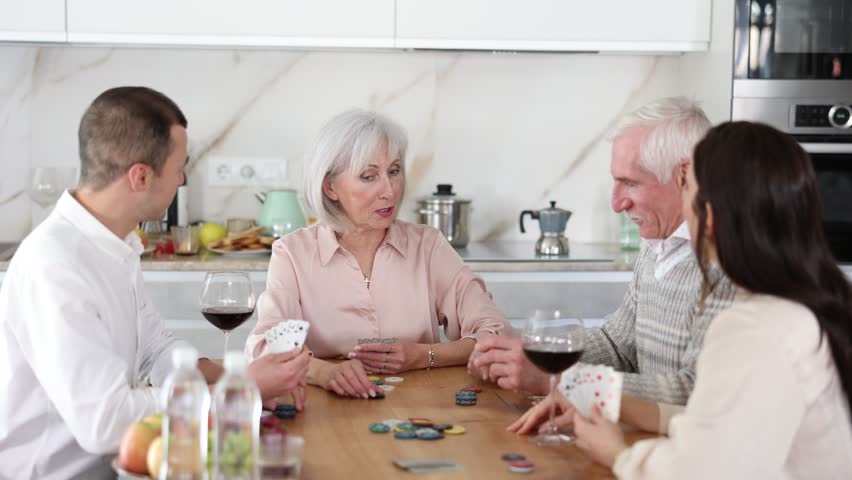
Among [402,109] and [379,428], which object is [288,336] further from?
[402,109]

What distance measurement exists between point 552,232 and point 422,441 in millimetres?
2232

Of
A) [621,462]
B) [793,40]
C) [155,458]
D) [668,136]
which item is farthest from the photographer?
[793,40]

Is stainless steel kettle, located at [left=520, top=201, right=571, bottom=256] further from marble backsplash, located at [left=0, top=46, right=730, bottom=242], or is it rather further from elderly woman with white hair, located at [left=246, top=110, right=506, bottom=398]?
elderly woman with white hair, located at [left=246, top=110, right=506, bottom=398]

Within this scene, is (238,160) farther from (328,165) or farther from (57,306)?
(57,306)

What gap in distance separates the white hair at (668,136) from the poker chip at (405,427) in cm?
78

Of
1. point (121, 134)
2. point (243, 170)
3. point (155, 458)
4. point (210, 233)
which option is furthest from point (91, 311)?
point (243, 170)

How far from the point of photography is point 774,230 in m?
1.52

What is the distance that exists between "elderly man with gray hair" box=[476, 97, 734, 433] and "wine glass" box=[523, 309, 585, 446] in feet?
0.75

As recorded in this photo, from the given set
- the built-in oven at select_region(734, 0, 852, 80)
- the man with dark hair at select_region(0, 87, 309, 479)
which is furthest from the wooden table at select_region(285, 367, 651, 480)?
the built-in oven at select_region(734, 0, 852, 80)

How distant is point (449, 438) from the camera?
1.81 metres

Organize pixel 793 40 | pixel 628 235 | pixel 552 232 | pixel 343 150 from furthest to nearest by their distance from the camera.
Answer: pixel 628 235
pixel 552 232
pixel 793 40
pixel 343 150

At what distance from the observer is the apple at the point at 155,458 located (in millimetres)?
1437

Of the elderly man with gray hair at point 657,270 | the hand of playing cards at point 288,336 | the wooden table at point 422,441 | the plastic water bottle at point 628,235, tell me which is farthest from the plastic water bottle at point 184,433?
the plastic water bottle at point 628,235

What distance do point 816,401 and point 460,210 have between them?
2549 mm
